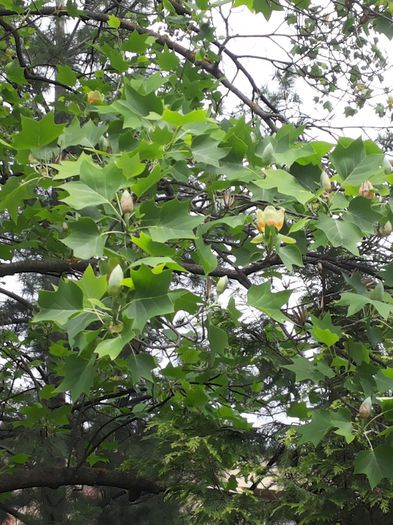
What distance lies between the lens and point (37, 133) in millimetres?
1587

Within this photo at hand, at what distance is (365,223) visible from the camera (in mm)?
1585

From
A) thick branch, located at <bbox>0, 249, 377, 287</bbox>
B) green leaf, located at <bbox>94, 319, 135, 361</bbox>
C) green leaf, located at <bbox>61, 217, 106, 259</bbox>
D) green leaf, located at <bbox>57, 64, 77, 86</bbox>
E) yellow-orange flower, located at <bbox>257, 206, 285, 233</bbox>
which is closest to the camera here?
green leaf, located at <bbox>94, 319, 135, 361</bbox>

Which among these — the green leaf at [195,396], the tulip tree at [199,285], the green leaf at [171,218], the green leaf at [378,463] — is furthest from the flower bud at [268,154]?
the green leaf at [195,396]

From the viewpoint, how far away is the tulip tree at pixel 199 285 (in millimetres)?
1447

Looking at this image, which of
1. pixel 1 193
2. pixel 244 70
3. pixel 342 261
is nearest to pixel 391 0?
pixel 244 70

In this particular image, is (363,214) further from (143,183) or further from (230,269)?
(230,269)

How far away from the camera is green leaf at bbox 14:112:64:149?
1569mm

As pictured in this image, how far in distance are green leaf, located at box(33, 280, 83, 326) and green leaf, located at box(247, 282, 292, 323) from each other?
437 millimetres

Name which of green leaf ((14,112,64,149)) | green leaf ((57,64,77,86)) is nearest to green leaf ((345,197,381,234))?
green leaf ((14,112,64,149))

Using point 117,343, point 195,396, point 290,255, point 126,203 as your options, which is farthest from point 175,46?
point 117,343

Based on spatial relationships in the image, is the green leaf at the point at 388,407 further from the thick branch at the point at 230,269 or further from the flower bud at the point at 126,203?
the flower bud at the point at 126,203

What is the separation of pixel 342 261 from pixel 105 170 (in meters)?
1.01

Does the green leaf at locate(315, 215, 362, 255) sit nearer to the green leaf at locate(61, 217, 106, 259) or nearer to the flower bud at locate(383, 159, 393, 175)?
the flower bud at locate(383, 159, 393, 175)

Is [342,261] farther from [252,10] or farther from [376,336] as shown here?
[252,10]
